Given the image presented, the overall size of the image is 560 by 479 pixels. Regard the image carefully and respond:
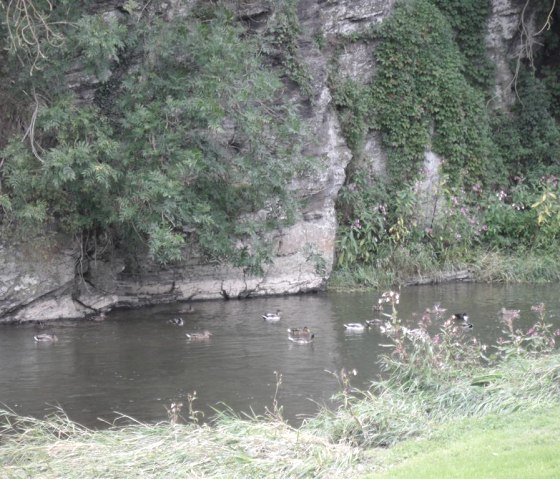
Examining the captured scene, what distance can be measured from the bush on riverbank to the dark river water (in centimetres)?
156

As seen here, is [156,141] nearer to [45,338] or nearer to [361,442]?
[45,338]

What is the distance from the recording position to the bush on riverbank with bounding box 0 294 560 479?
8891mm

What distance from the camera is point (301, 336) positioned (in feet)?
55.5

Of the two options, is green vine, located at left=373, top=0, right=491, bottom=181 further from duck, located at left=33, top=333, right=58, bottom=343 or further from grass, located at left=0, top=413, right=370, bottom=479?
grass, located at left=0, top=413, right=370, bottom=479

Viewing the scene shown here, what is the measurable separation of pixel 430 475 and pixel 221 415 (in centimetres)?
430

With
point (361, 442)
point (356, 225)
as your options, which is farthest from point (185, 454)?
point (356, 225)

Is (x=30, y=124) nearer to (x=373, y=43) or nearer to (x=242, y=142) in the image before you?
(x=242, y=142)

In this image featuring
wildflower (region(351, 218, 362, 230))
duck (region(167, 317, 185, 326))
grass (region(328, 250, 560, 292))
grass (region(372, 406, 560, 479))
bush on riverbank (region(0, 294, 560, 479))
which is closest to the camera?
grass (region(372, 406, 560, 479))

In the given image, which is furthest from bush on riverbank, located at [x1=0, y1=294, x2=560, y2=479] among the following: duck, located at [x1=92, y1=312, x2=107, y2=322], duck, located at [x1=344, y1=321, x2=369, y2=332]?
duck, located at [x1=92, y1=312, x2=107, y2=322]

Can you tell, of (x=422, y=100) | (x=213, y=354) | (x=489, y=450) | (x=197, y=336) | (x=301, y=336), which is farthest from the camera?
(x=422, y=100)

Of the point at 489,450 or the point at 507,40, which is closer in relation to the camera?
the point at 489,450

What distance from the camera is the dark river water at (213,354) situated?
13.1m

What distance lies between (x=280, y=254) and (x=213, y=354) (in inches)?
274

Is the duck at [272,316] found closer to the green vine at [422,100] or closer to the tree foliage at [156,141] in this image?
the tree foliage at [156,141]
